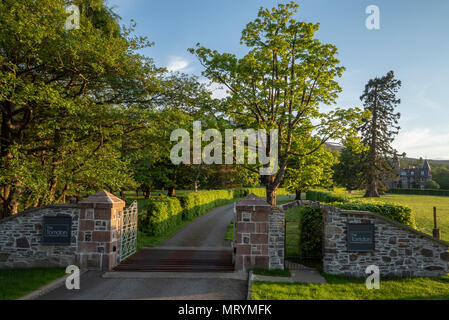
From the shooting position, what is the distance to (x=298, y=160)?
619 inches

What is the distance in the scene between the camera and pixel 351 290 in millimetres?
7871

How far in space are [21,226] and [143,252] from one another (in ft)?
16.0

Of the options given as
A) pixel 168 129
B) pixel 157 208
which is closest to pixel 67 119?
pixel 168 129

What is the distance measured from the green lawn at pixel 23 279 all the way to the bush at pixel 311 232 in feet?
28.7

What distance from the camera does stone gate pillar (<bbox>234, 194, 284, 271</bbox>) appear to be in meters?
9.45

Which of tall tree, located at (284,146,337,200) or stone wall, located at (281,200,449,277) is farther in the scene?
tall tree, located at (284,146,337,200)

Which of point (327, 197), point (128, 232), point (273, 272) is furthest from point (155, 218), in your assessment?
point (327, 197)

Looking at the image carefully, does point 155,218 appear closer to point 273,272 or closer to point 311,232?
point 273,272

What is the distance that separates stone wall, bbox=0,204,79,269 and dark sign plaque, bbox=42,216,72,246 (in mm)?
160

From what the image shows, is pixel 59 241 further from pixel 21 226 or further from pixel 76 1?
pixel 76 1

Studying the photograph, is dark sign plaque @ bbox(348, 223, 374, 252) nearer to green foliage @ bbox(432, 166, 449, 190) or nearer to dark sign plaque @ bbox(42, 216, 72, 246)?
dark sign plaque @ bbox(42, 216, 72, 246)

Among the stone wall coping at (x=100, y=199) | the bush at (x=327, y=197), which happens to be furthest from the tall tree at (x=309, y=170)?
the stone wall coping at (x=100, y=199)

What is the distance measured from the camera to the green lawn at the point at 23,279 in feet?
23.9

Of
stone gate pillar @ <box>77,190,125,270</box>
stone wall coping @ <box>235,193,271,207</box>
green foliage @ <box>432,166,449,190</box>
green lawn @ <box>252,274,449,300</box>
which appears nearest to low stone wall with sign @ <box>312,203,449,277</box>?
green lawn @ <box>252,274,449,300</box>
